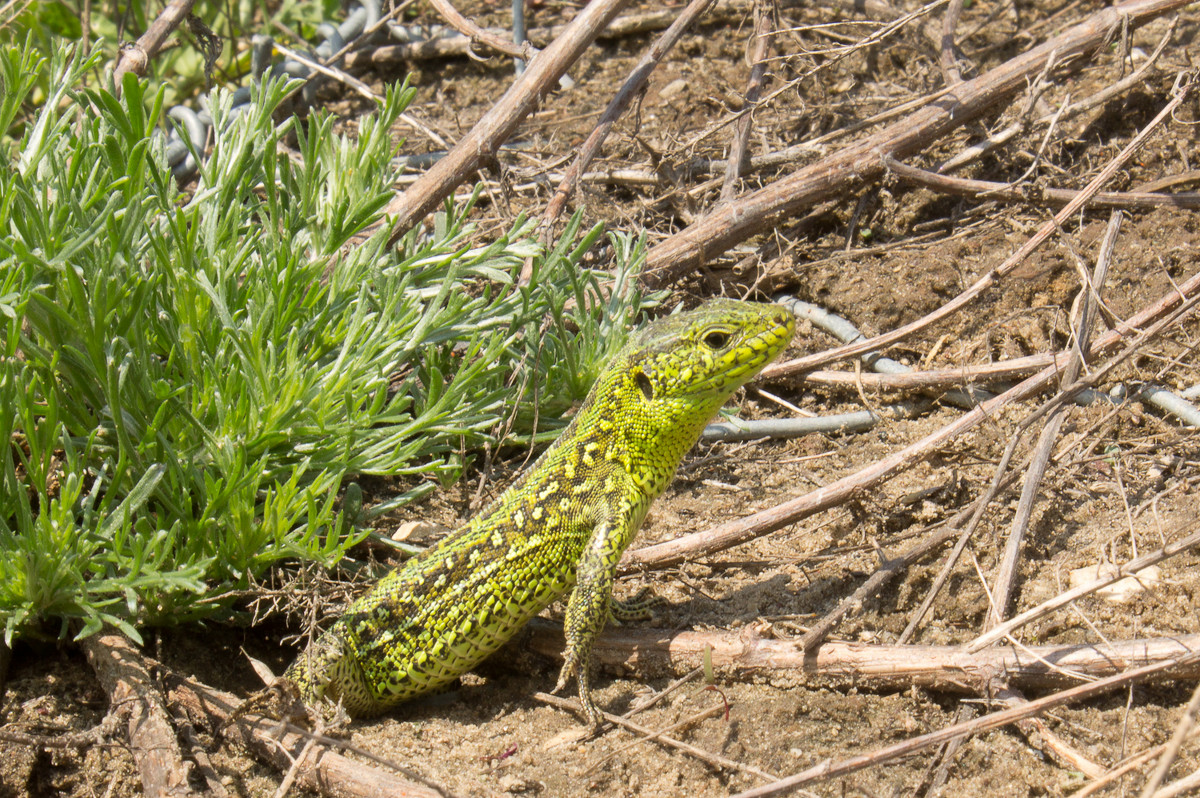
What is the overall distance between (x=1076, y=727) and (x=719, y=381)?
1.60 meters

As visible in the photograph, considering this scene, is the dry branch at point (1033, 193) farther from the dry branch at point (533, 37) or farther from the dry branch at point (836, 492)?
the dry branch at point (533, 37)

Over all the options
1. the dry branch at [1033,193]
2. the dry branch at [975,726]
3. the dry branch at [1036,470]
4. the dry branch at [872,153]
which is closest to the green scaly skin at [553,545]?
the dry branch at [1036,470]

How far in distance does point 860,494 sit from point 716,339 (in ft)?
2.61

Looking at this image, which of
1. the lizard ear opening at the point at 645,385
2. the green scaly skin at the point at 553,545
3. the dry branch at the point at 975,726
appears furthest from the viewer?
the lizard ear opening at the point at 645,385

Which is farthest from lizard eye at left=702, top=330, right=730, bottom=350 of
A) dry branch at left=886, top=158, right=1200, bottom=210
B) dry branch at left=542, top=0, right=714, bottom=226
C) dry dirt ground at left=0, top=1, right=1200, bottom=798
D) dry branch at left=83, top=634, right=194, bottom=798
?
dry branch at left=83, top=634, right=194, bottom=798

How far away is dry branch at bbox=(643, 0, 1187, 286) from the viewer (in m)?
5.30

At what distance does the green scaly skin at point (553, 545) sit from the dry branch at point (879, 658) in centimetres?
20

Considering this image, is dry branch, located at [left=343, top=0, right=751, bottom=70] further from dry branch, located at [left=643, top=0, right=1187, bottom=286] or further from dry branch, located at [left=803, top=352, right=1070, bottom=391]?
dry branch, located at [left=803, top=352, right=1070, bottom=391]

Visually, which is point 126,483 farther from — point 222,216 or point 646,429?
point 646,429

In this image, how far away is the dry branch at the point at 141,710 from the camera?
9.30 ft

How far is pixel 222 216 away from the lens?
430cm

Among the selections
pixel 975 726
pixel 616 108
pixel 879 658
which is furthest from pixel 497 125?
pixel 975 726

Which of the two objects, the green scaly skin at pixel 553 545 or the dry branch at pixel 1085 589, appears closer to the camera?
the dry branch at pixel 1085 589

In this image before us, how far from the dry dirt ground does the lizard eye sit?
2.58ft
